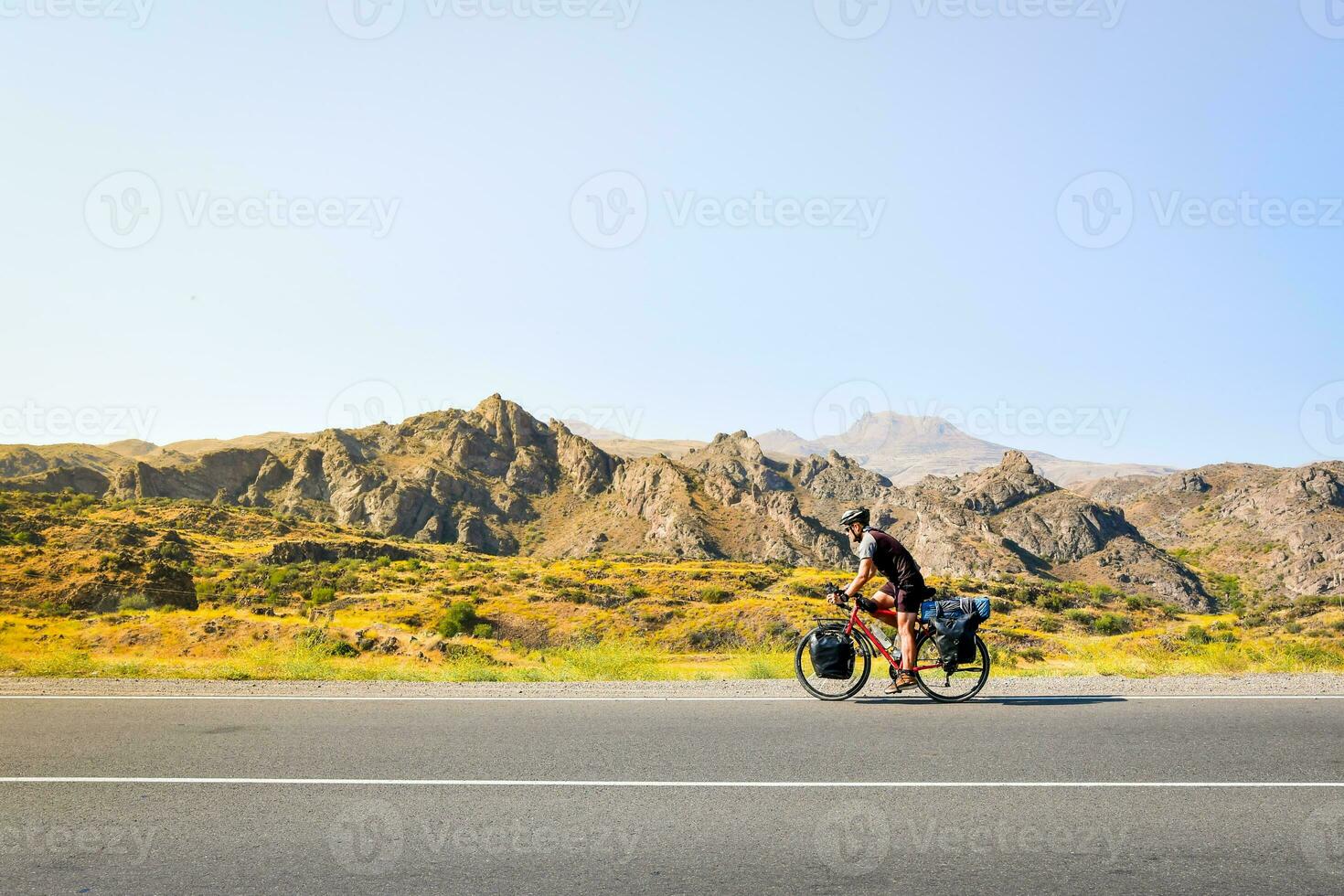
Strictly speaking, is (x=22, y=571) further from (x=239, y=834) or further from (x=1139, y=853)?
(x=1139, y=853)

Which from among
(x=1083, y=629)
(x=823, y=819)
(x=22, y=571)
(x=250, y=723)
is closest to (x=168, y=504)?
(x=22, y=571)

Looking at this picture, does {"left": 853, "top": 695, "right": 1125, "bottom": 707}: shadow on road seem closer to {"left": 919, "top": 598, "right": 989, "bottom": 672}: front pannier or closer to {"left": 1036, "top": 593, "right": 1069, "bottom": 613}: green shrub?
{"left": 919, "top": 598, "right": 989, "bottom": 672}: front pannier

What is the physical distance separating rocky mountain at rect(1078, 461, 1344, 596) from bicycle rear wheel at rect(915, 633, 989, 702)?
81586 millimetres

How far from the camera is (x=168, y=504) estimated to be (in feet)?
282

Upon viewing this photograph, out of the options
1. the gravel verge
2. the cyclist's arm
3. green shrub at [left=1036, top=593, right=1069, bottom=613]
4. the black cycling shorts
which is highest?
the cyclist's arm

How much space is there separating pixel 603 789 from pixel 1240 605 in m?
77.1

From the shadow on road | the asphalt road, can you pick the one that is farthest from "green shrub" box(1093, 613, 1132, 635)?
the asphalt road

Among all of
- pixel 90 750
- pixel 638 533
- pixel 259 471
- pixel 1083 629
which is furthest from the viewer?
pixel 259 471

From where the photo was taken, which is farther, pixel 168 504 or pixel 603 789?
pixel 168 504

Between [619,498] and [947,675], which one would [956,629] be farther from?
[619,498]

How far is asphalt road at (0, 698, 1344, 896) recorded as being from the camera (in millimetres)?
5078

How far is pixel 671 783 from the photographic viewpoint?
272 inches

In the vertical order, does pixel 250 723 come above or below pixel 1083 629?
above

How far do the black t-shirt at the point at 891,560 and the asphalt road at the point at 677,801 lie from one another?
1.40 m
